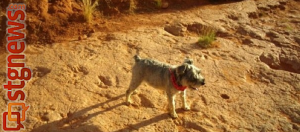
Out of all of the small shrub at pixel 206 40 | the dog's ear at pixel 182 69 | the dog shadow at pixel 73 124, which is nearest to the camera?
the dog's ear at pixel 182 69

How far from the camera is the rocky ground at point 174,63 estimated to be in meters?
4.18

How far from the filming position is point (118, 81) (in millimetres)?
4934

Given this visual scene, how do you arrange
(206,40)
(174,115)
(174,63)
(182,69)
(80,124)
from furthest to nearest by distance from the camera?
(206,40), (174,63), (174,115), (80,124), (182,69)

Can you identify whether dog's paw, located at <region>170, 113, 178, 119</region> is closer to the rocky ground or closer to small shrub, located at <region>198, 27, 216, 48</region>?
the rocky ground

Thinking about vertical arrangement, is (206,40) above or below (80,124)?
above

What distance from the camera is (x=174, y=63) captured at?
5438 mm

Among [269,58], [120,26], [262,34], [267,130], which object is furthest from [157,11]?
[267,130]

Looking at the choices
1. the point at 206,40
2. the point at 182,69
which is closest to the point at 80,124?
the point at 182,69

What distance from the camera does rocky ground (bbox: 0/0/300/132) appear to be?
4176 mm

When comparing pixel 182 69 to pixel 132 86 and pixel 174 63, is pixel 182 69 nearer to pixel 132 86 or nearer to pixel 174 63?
pixel 132 86

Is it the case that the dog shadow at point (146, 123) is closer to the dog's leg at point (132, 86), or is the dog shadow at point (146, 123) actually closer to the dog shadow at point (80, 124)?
the dog shadow at point (80, 124)

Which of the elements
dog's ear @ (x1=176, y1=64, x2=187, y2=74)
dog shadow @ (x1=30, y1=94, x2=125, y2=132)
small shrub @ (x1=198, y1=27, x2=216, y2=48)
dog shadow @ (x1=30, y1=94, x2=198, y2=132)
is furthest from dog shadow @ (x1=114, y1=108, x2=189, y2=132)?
small shrub @ (x1=198, y1=27, x2=216, y2=48)

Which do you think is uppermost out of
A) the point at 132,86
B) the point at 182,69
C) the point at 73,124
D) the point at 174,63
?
the point at 182,69

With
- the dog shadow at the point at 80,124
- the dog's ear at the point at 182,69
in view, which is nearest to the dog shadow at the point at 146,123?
the dog shadow at the point at 80,124
